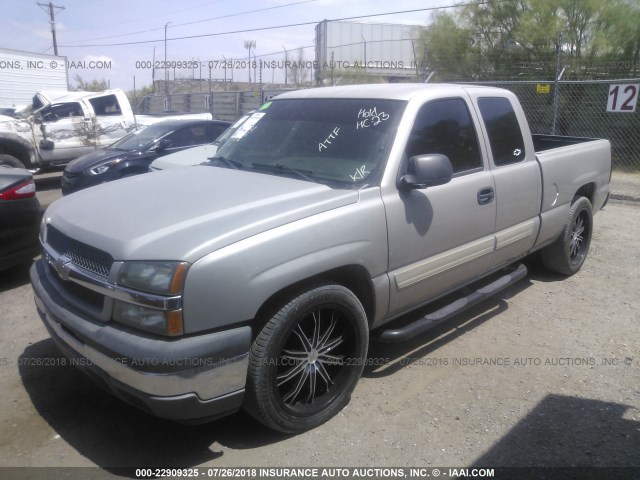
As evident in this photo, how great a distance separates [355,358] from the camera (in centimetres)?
333

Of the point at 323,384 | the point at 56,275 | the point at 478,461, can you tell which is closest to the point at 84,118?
the point at 56,275

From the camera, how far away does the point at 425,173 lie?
332 cm

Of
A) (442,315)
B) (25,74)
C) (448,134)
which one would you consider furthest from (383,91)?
(25,74)

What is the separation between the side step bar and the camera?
11.6ft

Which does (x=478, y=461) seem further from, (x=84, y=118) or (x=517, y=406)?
(x=84, y=118)

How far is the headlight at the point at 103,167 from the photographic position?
8.71m

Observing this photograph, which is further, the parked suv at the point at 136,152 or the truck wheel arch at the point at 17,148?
the truck wheel arch at the point at 17,148

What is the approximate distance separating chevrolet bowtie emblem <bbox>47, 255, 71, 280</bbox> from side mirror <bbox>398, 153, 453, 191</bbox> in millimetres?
1970

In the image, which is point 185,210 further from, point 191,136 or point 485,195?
point 191,136

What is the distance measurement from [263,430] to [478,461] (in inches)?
47.6

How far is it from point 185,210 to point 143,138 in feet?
23.4

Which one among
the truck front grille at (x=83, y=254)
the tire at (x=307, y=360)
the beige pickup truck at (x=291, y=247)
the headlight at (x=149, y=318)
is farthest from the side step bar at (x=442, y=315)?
the truck front grille at (x=83, y=254)

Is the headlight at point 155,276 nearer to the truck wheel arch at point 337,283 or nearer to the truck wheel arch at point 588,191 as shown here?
the truck wheel arch at point 337,283

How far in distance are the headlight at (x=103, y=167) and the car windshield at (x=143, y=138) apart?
438 mm
